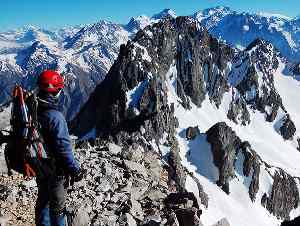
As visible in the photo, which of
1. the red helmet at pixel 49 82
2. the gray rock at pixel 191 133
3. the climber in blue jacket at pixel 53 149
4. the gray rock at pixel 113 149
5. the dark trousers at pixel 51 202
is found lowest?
the dark trousers at pixel 51 202

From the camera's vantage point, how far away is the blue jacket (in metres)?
12.4

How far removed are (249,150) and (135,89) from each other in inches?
1770

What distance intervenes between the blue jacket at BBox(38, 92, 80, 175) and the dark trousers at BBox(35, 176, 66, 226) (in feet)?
2.35

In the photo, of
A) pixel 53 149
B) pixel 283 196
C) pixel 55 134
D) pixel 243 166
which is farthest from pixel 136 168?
pixel 283 196

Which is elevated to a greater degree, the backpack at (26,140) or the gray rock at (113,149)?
the gray rock at (113,149)

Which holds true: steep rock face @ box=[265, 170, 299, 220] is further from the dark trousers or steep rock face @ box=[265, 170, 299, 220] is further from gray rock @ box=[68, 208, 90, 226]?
the dark trousers

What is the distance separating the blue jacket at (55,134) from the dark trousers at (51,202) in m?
0.72

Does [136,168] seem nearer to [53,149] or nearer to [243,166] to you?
[53,149]

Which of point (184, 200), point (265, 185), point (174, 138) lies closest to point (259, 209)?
point (265, 185)

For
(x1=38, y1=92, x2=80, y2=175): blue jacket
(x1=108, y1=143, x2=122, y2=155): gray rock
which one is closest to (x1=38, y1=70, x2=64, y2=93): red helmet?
(x1=38, y1=92, x2=80, y2=175): blue jacket

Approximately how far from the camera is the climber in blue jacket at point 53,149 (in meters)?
12.5

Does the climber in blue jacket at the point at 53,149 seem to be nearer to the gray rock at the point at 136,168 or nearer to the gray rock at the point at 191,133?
the gray rock at the point at 136,168

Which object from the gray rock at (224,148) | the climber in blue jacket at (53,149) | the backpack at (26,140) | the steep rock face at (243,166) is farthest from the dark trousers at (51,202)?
the gray rock at (224,148)

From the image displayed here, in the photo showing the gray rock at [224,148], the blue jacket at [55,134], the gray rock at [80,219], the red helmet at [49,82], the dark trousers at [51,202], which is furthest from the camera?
the gray rock at [224,148]
